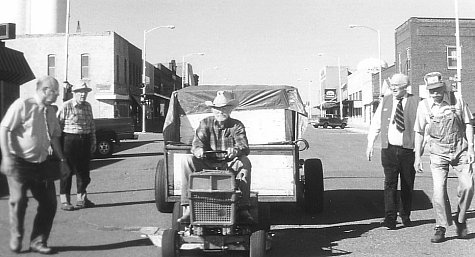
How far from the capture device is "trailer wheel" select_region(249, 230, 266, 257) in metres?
5.18

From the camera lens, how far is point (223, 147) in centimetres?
528

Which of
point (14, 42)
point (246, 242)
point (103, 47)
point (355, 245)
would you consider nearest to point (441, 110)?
point (355, 245)

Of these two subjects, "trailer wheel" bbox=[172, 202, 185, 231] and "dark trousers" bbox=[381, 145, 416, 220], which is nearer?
"trailer wheel" bbox=[172, 202, 185, 231]

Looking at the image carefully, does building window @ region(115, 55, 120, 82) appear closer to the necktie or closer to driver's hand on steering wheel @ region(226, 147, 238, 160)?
driver's hand on steering wheel @ region(226, 147, 238, 160)

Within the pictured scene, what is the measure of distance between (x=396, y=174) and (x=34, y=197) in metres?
6.01

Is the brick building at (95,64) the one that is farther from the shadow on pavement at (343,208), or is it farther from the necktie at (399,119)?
the shadow on pavement at (343,208)

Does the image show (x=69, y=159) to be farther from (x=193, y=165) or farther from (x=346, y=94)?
(x=346, y=94)

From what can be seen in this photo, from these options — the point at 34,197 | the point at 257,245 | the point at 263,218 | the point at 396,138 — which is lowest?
the point at 257,245

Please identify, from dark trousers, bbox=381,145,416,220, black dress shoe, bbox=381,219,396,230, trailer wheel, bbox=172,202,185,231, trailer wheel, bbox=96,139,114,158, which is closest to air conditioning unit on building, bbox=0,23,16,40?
trailer wheel, bbox=96,139,114,158

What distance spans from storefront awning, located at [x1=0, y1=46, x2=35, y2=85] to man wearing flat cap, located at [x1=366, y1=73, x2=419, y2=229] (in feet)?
18.9

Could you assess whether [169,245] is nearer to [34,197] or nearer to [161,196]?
[161,196]

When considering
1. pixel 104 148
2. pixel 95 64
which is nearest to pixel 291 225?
pixel 104 148

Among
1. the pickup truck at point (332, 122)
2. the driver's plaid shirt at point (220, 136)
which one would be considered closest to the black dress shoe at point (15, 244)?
the driver's plaid shirt at point (220, 136)

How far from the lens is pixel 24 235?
190 cm
